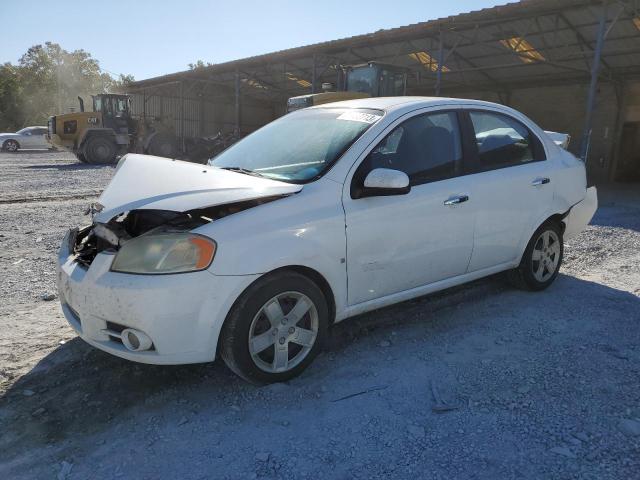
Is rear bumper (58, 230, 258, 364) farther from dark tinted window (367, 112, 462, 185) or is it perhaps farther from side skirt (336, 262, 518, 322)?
dark tinted window (367, 112, 462, 185)

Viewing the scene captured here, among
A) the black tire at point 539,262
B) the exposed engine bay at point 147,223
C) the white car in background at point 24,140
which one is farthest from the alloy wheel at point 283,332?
the white car in background at point 24,140

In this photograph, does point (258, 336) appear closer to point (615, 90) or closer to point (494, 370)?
point (494, 370)

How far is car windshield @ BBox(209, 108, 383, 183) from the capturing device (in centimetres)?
308

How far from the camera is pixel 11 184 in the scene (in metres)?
11.6

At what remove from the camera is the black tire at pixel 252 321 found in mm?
2572

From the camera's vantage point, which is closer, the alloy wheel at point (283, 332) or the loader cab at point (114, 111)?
the alloy wheel at point (283, 332)

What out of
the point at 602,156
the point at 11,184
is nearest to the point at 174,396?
the point at 11,184

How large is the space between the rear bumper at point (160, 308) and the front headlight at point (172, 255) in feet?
0.14

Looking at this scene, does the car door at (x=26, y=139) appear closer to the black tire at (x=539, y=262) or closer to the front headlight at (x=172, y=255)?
the front headlight at (x=172, y=255)

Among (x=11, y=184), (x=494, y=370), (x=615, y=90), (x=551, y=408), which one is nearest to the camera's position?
(x=551, y=408)

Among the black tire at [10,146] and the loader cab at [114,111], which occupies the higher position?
the loader cab at [114,111]

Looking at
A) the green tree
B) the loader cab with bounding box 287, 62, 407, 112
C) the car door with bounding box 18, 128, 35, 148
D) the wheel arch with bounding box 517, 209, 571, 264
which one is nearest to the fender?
the wheel arch with bounding box 517, 209, 571, 264

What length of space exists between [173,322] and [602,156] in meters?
20.1

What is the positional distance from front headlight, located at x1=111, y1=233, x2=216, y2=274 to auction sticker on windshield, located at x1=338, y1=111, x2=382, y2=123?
1449 millimetres
